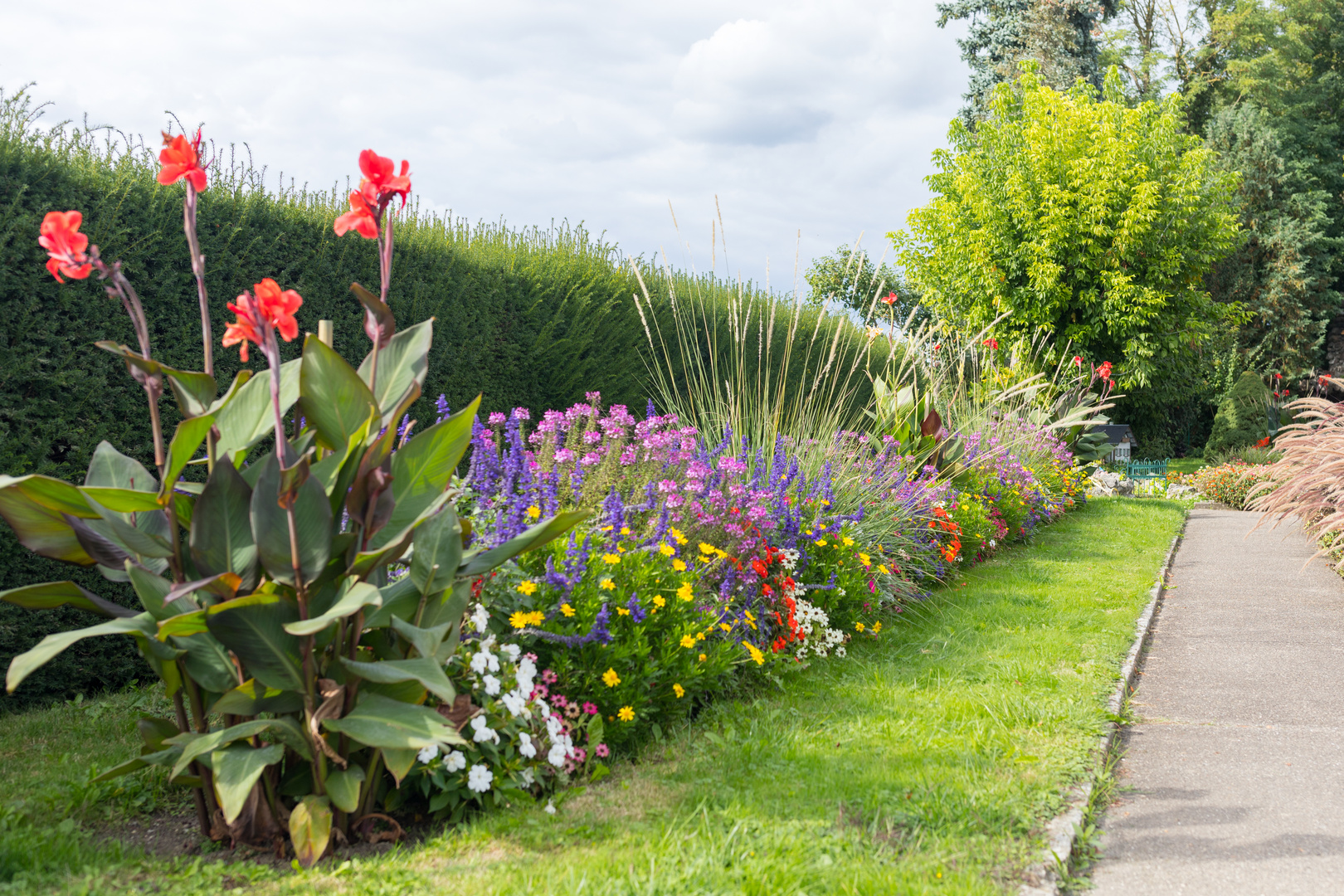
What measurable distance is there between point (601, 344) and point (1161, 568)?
489cm

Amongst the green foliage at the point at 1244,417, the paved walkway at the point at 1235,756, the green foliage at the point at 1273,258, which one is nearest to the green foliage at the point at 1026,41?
Answer: the green foliage at the point at 1273,258

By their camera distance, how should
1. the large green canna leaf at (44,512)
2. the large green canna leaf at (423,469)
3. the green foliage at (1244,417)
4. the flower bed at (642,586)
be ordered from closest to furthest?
the large green canna leaf at (44,512), the large green canna leaf at (423,469), the flower bed at (642,586), the green foliage at (1244,417)

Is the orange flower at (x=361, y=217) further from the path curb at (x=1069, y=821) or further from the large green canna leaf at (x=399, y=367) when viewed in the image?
the path curb at (x=1069, y=821)

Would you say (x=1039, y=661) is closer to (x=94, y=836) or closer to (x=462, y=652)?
(x=462, y=652)

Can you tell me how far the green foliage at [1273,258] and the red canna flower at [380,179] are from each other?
89.5 feet

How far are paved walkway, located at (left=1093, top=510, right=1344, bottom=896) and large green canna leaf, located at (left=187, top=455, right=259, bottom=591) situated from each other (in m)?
2.42

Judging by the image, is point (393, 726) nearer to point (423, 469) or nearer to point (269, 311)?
point (423, 469)

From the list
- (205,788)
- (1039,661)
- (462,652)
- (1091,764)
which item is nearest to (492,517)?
(462,652)

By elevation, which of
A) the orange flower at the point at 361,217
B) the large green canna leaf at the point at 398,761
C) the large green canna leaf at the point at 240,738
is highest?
the orange flower at the point at 361,217

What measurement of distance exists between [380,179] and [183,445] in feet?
2.77

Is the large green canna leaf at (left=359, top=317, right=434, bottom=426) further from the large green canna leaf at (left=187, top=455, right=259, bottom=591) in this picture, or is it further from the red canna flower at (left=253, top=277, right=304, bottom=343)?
the large green canna leaf at (left=187, top=455, right=259, bottom=591)

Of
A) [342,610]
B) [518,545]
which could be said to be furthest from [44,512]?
[518,545]

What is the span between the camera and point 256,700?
Answer: 2.40 meters

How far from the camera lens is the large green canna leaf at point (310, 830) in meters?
2.36
